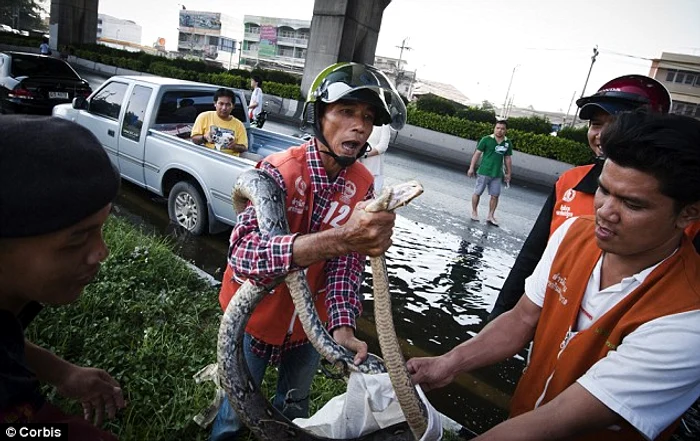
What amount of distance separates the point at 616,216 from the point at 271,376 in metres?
2.44

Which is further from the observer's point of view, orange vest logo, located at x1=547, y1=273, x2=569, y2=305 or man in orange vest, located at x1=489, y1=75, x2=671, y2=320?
man in orange vest, located at x1=489, y1=75, x2=671, y2=320

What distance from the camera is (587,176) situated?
8.79 feet

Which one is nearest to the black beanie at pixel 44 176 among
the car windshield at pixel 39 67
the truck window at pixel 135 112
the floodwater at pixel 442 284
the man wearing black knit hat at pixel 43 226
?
the man wearing black knit hat at pixel 43 226

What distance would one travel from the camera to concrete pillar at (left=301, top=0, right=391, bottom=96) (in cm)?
1667

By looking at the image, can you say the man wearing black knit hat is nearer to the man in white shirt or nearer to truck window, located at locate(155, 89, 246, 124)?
truck window, located at locate(155, 89, 246, 124)

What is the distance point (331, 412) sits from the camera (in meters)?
1.92

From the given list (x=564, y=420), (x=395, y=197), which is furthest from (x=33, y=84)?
(x=564, y=420)

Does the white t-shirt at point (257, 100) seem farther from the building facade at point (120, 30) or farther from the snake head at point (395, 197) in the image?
the building facade at point (120, 30)

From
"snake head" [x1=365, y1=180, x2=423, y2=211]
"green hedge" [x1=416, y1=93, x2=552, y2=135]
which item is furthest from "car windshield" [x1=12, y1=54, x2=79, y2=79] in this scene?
"green hedge" [x1=416, y1=93, x2=552, y2=135]

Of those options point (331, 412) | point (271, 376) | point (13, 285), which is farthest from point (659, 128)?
point (271, 376)

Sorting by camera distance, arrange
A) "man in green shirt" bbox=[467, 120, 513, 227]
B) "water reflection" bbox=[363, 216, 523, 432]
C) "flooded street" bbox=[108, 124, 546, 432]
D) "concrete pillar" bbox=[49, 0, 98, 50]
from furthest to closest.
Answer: "concrete pillar" bbox=[49, 0, 98, 50] → "man in green shirt" bbox=[467, 120, 513, 227] → "flooded street" bbox=[108, 124, 546, 432] → "water reflection" bbox=[363, 216, 523, 432]

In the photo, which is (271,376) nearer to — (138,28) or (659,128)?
(659,128)

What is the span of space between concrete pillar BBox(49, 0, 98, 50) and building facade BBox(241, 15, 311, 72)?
168ft

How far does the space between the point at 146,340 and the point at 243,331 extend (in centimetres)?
164
